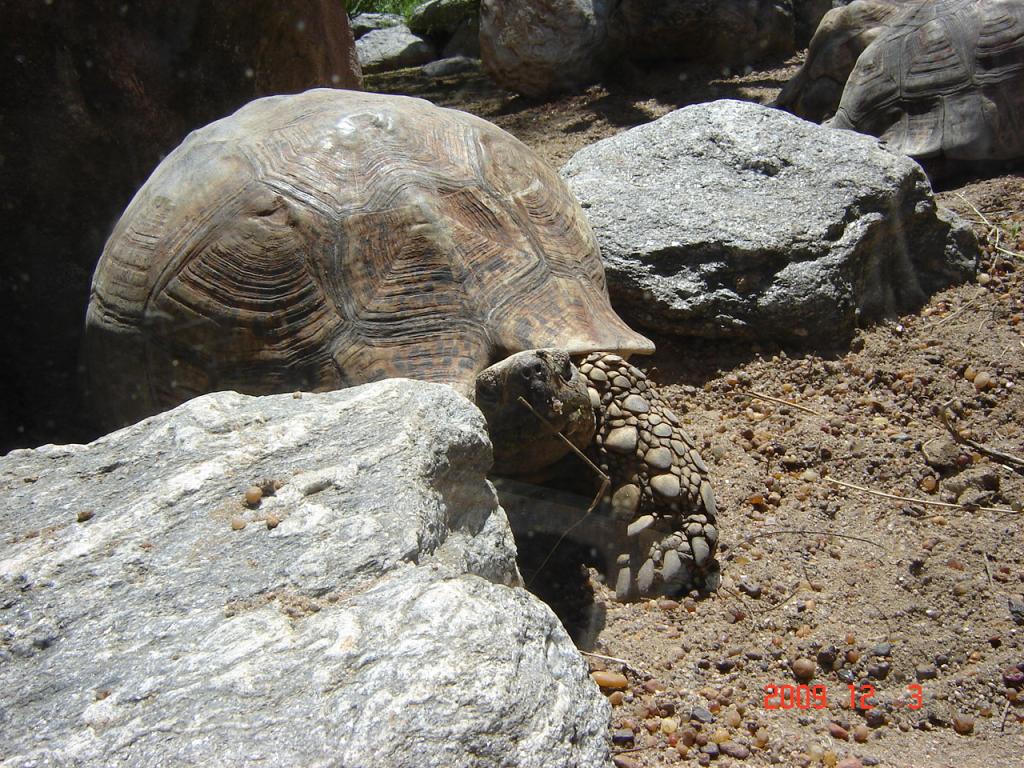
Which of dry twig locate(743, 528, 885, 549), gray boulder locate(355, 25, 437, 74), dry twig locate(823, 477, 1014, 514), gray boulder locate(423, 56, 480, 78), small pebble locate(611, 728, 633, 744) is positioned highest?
gray boulder locate(355, 25, 437, 74)

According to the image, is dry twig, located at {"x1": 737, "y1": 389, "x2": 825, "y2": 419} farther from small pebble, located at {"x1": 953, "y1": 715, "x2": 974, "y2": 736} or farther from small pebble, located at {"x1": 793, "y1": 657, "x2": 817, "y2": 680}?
small pebble, located at {"x1": 953, "y1": 715, "x2": 974, "y2": 736}

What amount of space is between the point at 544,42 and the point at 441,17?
3.58 m

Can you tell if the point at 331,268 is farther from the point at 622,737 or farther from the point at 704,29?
the point at 704,29

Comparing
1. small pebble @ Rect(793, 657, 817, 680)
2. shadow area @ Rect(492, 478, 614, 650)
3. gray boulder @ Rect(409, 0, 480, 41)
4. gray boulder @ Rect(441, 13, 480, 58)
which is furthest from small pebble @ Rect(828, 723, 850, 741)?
gray boulder @ Rect(409, 0, 480, 41)

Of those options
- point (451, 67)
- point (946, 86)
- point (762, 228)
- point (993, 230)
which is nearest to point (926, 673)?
point (762, 228)

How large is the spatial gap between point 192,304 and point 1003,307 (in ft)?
8.90

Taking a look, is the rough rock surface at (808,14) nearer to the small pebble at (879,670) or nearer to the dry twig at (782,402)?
the dry twig at (782,402)

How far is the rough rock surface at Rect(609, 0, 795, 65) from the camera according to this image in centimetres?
667

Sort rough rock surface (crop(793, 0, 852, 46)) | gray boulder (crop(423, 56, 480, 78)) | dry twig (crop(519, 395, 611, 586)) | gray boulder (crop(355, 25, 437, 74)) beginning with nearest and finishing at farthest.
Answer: dry twig (crop(519, 395, 611, 586)) < rough rock surface (crop(793, 0, 852, 46)) < gray boulder (crop(423, 56, 480, 78)) < gray boulder (crop(355, 25, 437, 74))

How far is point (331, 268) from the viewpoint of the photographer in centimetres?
212

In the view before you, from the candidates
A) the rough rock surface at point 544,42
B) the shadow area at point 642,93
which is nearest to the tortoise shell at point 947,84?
the shadow area at point 642,93

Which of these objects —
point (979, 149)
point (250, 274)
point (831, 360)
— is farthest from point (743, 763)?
point (979, 149)

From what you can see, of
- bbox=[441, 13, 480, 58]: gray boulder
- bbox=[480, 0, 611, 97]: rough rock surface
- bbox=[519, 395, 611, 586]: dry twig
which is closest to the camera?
bbox=[519, 395, 611, 586]: dry twig

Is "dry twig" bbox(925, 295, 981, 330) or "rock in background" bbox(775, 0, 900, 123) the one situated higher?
"rock in background" bbox(775, 0, 900, 123)
